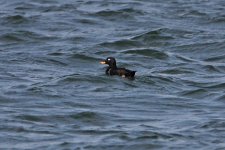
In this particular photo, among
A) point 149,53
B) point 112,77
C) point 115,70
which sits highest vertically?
point 115,70

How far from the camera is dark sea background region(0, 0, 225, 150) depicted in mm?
15984

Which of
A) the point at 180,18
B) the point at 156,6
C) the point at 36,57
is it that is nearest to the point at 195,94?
the point at 36,57

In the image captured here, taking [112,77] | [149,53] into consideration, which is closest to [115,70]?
[112,77]

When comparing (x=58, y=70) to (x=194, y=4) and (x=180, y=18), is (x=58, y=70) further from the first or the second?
(x=194, y=4)

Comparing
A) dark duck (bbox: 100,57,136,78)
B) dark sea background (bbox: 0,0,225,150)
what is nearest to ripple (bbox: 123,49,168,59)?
dark sea background (bbox: 0,0,225,150)

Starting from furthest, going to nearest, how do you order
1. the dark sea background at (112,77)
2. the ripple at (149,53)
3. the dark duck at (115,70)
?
the ripple at (149,53)
the dark duck at (115,70)
the dark sea background at (112,77)

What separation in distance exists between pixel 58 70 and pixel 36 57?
1.19 metres

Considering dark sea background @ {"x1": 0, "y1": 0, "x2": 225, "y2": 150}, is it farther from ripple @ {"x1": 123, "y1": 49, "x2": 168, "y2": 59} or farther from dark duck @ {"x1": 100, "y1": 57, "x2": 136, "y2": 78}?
dark duck @ {"x1": 100, "y1": 57, "x2": 136, "y2": 78}

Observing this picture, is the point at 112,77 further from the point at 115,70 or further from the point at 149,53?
the point at 149,53

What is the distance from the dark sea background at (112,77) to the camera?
15984 mm

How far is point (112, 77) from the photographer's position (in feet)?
68.5

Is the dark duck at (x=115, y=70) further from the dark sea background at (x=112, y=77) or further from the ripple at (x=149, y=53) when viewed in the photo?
the ripple at (x=149, y=53)

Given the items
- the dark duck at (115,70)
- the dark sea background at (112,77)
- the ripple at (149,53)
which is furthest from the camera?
the ripple at (149,53)

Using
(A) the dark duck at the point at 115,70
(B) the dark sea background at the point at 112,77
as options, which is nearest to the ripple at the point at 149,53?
(B) the dark sea background at the point at 112,77
